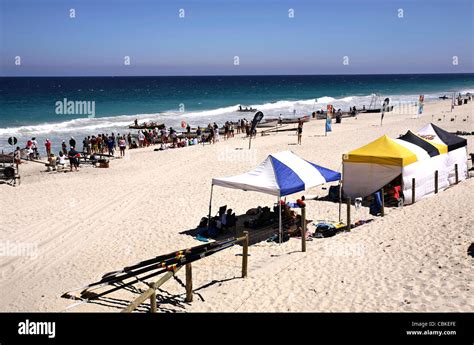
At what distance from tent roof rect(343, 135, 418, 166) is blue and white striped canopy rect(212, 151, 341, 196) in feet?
6.78

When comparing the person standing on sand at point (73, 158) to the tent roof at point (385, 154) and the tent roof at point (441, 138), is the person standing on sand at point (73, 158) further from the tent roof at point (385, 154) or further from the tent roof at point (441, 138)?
the tent roof at point (441, 138)

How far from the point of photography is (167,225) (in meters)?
13.0

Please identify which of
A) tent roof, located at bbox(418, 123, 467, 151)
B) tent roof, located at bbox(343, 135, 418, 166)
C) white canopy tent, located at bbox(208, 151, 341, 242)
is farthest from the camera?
tent roof, located at bbox(418, 123, 467, 151)

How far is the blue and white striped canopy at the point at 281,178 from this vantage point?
11289 mm

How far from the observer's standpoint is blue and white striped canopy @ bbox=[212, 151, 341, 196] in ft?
37.0

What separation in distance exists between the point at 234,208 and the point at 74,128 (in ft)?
94.8

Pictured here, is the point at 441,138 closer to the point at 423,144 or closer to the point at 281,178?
the point at 423,144

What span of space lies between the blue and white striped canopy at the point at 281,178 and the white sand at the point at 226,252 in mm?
1232

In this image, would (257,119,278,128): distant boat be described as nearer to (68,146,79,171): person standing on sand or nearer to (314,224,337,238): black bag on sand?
(68,146,79,171): person standing on sand

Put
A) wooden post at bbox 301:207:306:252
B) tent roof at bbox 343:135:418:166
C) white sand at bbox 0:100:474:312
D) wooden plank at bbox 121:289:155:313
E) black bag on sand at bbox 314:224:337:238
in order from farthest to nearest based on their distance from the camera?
1. tent roof at bbox 343:135:418:166
2. black bag on sand at bbox 314:224:337:238
3. wooden post at bbox 301:207:306:252
4. white sand at bbox 0:100:474:312
5. wooden plank at bbox 121:289:155:313

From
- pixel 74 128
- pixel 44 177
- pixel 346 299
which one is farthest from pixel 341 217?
pixel 74 128

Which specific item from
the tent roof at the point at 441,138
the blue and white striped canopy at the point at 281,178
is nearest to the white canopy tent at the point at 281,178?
the blue and white striped canopy at the point at 281,178

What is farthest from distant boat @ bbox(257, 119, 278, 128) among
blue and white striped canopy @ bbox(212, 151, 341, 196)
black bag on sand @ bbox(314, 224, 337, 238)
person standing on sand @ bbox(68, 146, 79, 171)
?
black bag on sand @ bbox(314, 224, 337, 238)

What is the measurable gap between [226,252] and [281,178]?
2.10m
